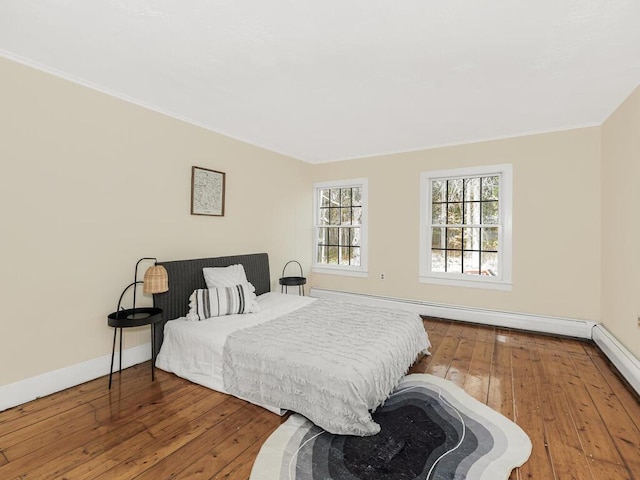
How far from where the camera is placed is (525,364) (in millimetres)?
3072

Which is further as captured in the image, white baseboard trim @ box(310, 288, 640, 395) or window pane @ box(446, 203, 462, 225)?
window pane @ box(446, 203, 462, 225)

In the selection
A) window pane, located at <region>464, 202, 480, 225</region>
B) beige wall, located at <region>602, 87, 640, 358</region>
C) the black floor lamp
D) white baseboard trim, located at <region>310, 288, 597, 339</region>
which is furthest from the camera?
window pane, located at <region>464, 202, 480, 225</region>

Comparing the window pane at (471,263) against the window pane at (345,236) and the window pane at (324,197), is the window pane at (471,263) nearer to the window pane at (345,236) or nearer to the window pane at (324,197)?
the window pane at (345,236)

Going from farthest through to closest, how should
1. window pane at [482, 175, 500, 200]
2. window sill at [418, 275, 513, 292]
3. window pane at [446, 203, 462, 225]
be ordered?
window pane at [446, 203, 462, 225] < window pane at [482, 175, 500, 200] < window sill at [418, 275, 513, 292]

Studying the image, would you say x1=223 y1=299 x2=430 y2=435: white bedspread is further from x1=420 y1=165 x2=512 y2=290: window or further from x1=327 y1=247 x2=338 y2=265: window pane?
x1=327 y1=247 x2=338 y2=265: window pane

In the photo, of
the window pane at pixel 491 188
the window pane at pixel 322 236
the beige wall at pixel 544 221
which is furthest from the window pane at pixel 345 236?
the window pane at pixel 491 188

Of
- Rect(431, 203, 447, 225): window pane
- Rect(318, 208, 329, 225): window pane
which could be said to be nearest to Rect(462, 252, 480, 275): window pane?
Rect(431, 203, 447, 225): window pane

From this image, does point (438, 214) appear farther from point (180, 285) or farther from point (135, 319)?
point (135, 319)

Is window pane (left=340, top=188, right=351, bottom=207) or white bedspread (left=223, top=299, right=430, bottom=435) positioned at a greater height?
window pane (left=340, top=188, right=351, bottom=207)

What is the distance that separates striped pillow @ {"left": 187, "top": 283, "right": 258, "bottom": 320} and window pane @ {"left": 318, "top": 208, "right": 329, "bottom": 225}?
8.82ft

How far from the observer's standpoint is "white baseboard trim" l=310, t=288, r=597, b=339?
12.4 ft

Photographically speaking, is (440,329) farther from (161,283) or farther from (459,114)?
(161,283)

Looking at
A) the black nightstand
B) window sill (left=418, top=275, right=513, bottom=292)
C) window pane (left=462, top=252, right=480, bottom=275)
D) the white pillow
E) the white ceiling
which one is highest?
the white ceiling

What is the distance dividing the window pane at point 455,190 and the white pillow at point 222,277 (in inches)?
124
